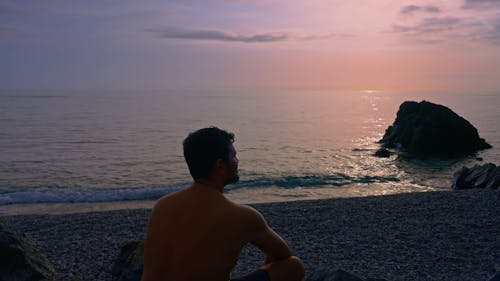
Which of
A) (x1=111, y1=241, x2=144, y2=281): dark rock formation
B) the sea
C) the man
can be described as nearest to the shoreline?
the sea

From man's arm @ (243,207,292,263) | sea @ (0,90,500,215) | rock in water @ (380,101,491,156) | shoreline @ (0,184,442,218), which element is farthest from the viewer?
rock in water @ (380,101,491,156)

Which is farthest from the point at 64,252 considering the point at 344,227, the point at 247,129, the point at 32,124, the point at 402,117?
the point at 32,124

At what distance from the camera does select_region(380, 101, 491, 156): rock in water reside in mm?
45219

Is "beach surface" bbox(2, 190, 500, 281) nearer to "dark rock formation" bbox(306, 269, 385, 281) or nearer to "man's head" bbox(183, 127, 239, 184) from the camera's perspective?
"dark rock formation" bbox(306, 269, 385, 281)

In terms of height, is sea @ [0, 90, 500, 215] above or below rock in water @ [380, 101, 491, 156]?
below

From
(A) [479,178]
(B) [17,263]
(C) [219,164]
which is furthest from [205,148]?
(A) [479,178]

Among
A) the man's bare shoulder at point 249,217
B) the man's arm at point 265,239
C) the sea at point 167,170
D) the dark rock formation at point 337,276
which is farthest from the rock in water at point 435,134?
the man's bare shoulder at point 249,217

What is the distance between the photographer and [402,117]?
5012 centimetres

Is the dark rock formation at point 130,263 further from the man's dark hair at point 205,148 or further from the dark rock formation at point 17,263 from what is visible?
the man's dark hair at point 205,148

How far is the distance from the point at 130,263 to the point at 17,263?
4.97ft

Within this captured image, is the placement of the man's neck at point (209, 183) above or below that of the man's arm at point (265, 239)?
above

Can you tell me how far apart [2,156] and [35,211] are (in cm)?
2219

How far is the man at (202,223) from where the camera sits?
345cm

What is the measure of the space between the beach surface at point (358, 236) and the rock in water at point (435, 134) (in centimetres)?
2600
